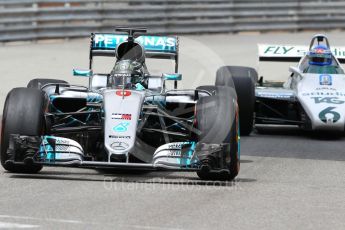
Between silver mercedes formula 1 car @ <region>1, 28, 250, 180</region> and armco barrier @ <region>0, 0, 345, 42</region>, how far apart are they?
638 inches

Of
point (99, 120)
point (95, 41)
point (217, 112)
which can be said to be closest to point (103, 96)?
point (99, 120)

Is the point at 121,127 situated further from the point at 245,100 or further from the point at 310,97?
the point at 310,97

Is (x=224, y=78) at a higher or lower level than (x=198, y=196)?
higher

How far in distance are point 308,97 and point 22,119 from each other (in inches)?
228

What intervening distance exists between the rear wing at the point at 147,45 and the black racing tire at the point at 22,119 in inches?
133

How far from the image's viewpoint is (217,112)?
10281 mm

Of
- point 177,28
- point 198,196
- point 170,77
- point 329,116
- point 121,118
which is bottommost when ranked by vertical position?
point 177,28

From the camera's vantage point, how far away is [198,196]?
30.5 feet

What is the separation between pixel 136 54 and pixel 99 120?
4.03ft

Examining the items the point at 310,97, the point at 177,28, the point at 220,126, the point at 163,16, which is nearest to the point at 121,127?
the point at 220,126

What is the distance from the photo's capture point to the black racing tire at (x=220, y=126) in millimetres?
10141

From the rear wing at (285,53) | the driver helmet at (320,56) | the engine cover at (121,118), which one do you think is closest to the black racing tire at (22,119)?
the engine cover at (121,118)

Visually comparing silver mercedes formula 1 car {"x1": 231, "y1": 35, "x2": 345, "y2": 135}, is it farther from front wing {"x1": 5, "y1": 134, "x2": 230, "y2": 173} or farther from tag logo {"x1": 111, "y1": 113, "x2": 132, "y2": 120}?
tag logo {"x1": 111, "y1": 113, "x2": 132, "y2": 120}

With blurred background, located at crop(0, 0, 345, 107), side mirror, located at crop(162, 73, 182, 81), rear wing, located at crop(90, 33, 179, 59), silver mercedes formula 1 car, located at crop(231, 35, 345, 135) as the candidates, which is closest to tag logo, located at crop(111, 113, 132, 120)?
side mirror, located at crop(162, 73, 182, 81)
